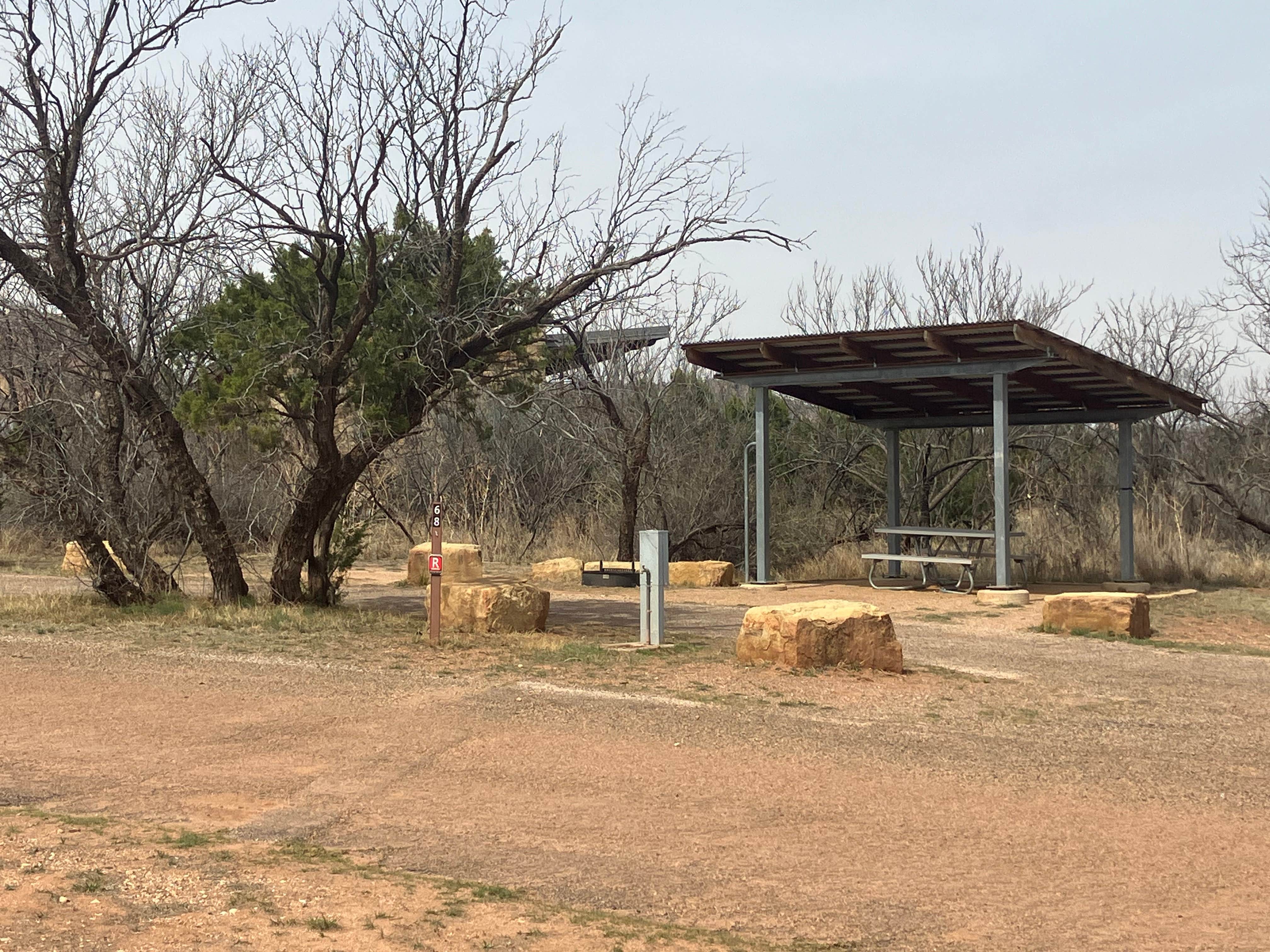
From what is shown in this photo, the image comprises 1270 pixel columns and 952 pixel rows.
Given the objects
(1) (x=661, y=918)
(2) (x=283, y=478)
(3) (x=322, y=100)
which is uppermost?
(3) (x=322, y=100)

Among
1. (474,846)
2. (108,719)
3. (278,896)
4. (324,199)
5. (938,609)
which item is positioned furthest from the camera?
(938,609)

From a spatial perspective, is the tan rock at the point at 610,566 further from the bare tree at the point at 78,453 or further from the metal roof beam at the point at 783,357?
the bare tree at the point at 78,453

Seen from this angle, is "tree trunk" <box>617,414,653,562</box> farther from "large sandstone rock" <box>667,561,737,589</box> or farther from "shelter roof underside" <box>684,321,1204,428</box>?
"shelter roof underside" <box>684,321,1204,428</box>

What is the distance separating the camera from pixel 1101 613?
1266 cm

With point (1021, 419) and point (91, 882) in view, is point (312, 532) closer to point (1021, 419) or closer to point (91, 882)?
point (91, 882)

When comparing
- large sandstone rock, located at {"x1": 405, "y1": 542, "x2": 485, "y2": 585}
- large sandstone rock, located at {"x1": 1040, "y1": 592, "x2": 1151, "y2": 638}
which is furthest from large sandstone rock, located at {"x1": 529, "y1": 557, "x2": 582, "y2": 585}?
large sandstone rock, located at {"x1": 1040, "y1": 592, "x2": 1151, "y2": 638}

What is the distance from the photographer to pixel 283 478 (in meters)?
19.4

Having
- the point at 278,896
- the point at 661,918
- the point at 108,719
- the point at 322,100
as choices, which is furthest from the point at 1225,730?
the point at 322,100

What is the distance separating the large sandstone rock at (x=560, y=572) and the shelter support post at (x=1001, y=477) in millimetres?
6023

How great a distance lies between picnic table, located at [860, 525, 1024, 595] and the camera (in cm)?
1706

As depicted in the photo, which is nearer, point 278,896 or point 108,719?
point 278,896

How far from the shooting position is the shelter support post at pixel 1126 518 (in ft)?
61.3

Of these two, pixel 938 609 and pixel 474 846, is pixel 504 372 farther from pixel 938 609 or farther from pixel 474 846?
pixel 474 846

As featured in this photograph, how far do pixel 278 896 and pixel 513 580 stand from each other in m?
14.6
